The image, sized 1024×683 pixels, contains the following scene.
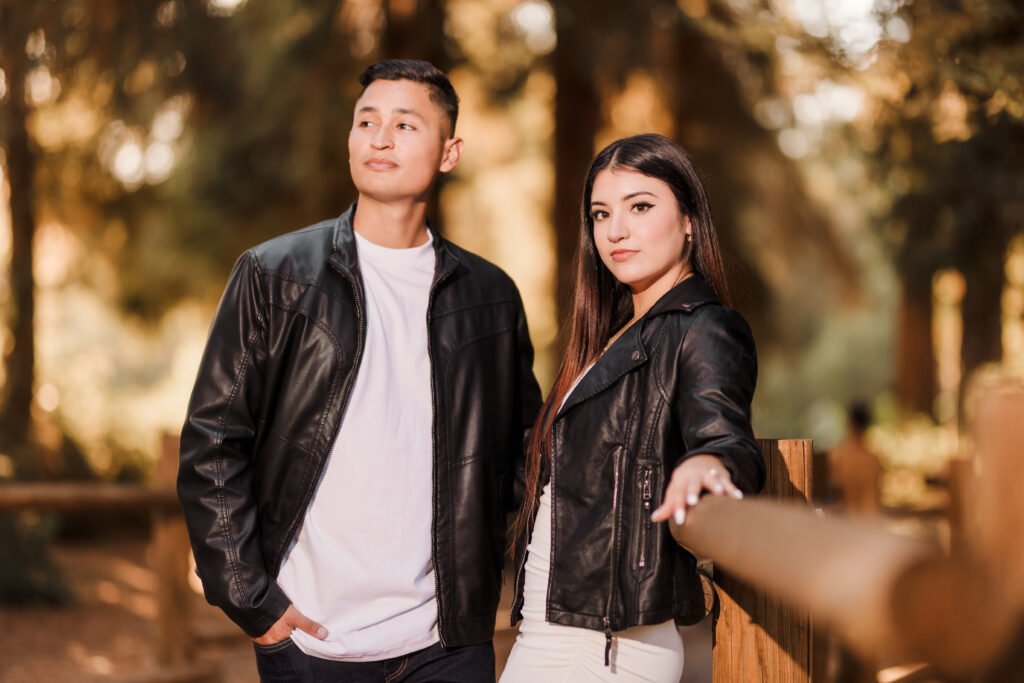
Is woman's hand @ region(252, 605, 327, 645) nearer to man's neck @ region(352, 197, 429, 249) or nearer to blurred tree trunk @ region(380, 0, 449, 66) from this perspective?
man's neck @ region(352, 197, 429, 249)

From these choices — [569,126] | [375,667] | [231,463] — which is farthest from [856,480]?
[231,463]

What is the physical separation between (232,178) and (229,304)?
8086mm

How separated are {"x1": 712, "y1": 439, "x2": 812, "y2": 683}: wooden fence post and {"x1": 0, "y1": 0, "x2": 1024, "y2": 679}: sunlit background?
2.93m

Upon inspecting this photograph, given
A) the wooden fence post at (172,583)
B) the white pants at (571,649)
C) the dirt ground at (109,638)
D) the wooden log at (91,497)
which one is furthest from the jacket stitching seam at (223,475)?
the wooden fence post at (172,583)

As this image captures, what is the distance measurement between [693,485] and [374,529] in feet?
3.44

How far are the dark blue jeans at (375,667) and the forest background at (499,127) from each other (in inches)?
120

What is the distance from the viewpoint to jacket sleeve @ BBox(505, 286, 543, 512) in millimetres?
2584

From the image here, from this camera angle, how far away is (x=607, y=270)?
2.29 metres

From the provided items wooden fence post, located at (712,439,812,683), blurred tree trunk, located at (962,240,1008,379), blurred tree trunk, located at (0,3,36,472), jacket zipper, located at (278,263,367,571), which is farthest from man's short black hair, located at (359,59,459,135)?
blurred tree trunk, located at (0,3,36,472)

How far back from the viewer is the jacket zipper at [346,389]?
233 cm

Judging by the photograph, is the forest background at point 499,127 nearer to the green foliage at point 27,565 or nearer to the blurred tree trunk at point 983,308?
the blurred tree trunk at point 983,308

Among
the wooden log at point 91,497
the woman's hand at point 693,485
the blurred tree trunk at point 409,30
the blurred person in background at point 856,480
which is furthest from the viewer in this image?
the blurred tree trunk at point 409,30

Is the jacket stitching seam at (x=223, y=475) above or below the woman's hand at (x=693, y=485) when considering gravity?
below

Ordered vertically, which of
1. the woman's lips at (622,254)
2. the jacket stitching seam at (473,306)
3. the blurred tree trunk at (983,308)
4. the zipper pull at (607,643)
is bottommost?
the blurred tree trunk at (983,308)
